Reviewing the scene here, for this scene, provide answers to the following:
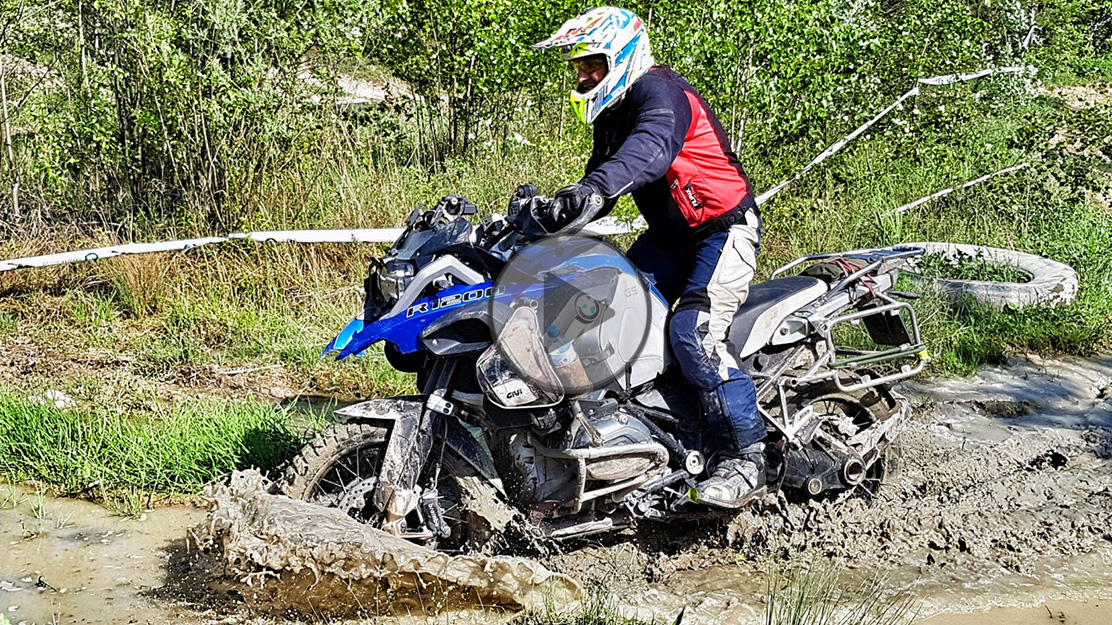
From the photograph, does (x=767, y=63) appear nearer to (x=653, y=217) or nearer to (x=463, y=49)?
(x=463, y=49)

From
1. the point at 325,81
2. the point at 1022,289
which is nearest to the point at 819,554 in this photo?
the point at 1022,289

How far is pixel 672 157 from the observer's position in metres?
4.21

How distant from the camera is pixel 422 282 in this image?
4070 mm

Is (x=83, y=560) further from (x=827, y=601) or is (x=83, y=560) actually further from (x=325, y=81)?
(x=325, y=81)

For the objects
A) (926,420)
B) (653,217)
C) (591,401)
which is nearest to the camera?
(591,401)

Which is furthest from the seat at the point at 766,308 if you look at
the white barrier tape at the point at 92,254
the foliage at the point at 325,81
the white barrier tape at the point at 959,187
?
the white barrier tape at the point at 959,187

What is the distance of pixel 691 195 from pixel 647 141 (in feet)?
1.61

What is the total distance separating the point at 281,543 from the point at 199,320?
3.78 m

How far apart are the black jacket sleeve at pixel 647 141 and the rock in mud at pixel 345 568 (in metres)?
1.48

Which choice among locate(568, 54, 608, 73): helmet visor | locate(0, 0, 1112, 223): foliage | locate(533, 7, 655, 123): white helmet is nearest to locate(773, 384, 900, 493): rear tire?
locate(533, 7, 655, 123): white helmet

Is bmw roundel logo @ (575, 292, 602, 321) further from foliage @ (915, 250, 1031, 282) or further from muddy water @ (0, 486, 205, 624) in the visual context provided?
foliage @ (915, 250, 1031, 282)

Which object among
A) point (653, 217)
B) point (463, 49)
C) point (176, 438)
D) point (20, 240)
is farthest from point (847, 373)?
point (20, 240)
